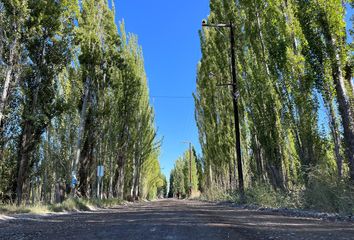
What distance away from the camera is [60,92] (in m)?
16.2

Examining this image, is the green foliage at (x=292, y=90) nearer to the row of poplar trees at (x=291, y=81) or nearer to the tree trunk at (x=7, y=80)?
the row of poplar trees at (x=291, y=81)

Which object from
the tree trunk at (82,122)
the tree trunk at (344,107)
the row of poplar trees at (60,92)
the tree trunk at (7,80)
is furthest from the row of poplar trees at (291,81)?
the tree trunk at (7,80)

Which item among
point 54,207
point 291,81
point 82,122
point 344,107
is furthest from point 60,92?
point 344,107

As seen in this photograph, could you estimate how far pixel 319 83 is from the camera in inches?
440

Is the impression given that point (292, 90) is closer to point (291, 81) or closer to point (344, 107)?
point (291, 81)

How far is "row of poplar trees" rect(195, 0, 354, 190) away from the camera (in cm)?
1051

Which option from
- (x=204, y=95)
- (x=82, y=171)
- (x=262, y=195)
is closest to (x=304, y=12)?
(x=262, y=195)

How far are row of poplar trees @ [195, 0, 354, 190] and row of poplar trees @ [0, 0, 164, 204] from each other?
295 inches

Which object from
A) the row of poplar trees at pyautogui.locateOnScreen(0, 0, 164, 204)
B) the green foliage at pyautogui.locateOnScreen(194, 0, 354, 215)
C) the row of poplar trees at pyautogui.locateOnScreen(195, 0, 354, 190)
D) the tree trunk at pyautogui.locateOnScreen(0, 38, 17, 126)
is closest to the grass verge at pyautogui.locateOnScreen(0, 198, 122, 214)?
the row of poplar trees at pyautogui.locateOnScreen(0, 0, 164, 204)

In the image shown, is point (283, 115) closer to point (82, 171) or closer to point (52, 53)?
point (52, 53)

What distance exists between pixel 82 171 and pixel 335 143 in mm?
14139

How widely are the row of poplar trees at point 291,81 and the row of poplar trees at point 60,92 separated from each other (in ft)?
24.6

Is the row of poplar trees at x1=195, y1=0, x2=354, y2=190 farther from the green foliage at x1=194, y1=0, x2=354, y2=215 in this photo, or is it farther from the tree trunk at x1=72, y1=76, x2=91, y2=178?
the tree trunk at x1=72, y1=76, x2=91, y2=178

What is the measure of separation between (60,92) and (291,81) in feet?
34.5
